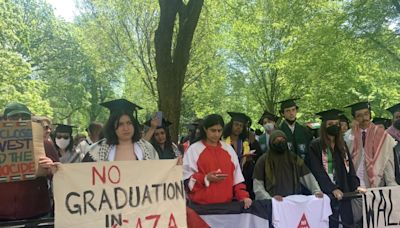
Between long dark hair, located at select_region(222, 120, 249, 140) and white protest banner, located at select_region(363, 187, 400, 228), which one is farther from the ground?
long dark hair, located at select_region(222, 120, 249, 140)

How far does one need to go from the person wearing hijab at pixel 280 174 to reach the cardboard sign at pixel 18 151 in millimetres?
2848

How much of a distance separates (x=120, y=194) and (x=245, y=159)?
2943mm

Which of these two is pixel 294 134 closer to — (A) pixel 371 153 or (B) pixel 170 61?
(A) pixel 371 153

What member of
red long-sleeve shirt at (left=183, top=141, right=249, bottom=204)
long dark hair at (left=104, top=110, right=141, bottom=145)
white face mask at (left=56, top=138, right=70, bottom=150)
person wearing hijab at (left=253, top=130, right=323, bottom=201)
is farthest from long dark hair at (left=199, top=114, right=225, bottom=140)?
white face mask at (left=56, top=138, right=70, bottom=150)

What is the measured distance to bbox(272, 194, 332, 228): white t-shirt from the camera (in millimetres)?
5539

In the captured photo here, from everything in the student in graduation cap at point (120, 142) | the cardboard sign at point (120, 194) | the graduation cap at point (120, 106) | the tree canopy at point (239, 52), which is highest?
Answer: the tree canopy at point (239, 52)

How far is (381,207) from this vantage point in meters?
6.01

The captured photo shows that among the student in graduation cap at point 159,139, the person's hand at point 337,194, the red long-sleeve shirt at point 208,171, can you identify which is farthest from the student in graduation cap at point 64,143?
the person's hand at point 337,194

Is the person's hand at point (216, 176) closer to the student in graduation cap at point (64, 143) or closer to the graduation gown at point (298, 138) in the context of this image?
the graduation gown at point (298, 138)

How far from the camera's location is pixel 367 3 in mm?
15523

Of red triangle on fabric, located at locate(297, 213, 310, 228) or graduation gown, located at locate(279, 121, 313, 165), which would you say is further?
graduation gown, located at locate(279, 121, 313, 165)

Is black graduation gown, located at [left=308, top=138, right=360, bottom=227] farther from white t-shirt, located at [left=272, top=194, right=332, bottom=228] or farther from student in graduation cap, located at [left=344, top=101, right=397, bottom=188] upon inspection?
student in graduation cap, located at [left=344, top=101, right=397, bottom=188]

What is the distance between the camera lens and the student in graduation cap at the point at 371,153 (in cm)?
646

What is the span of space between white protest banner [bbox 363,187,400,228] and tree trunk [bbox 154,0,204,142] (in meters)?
4.64
